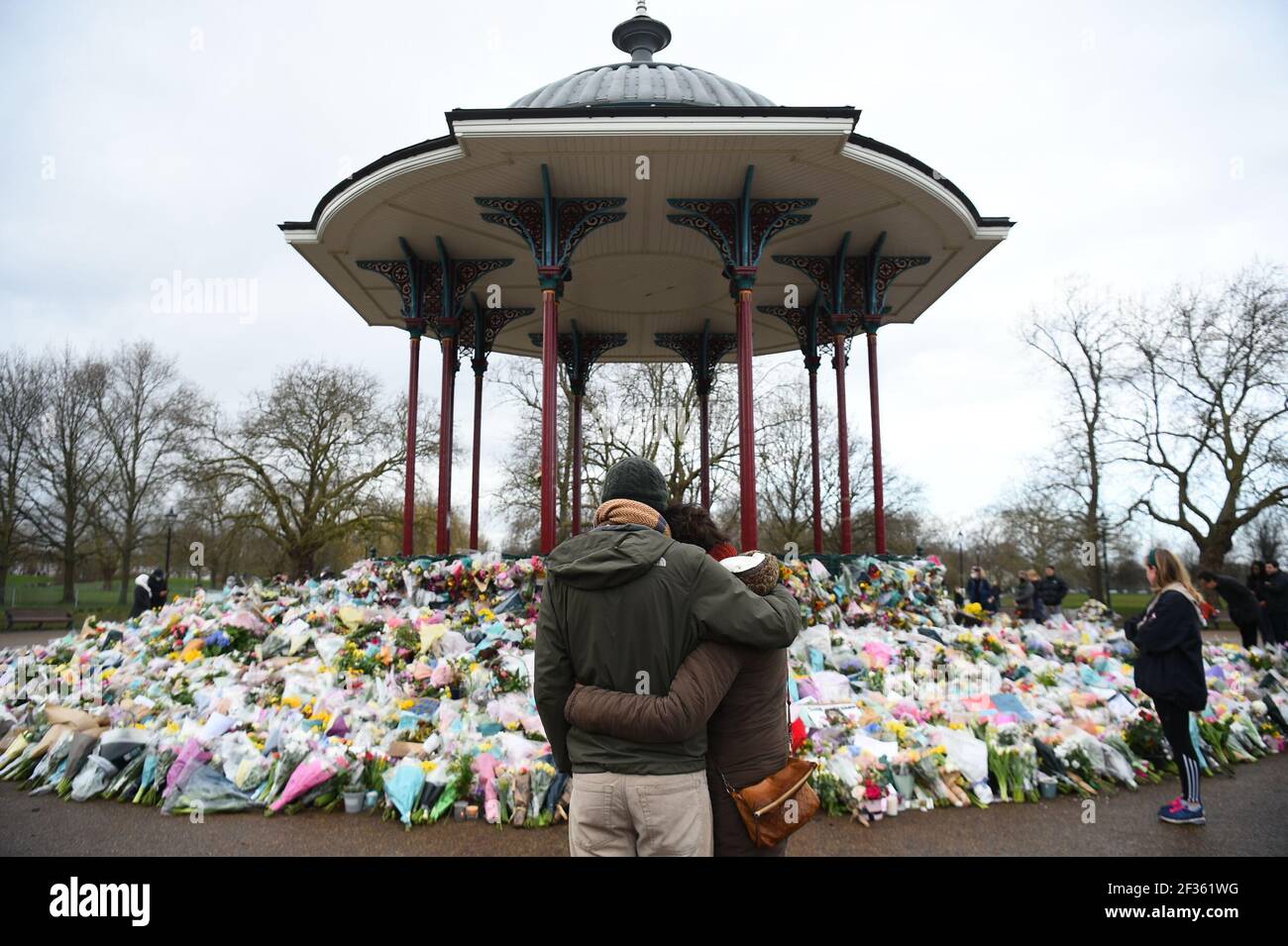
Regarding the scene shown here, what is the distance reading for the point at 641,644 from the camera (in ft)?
6.79

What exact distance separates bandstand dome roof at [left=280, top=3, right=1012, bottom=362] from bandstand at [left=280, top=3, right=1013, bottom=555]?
Answer: 3 cm

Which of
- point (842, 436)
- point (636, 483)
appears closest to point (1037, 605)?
point (842, 436)

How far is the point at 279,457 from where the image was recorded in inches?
1143

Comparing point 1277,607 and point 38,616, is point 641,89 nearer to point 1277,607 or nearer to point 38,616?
point 1277,607

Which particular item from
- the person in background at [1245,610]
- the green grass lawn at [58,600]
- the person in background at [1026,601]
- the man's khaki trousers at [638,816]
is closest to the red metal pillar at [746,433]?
the person in background at [1245,610]

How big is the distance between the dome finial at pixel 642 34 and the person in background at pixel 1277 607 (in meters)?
14.2

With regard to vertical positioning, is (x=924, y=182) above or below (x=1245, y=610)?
above

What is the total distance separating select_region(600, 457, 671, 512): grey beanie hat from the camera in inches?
91.0

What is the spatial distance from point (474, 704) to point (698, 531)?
15.5ft

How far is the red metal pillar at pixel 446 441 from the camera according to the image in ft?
36.2

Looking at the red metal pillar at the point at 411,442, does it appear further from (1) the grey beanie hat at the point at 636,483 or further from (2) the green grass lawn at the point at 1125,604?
(2) the green grass lawn at the point at 1125,604

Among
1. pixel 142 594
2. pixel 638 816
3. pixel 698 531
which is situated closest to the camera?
pixel 638 816

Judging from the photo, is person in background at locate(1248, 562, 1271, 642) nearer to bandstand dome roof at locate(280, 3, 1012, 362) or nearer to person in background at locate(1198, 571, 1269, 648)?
person in background at locate(1198, 571, 1269, 648)
